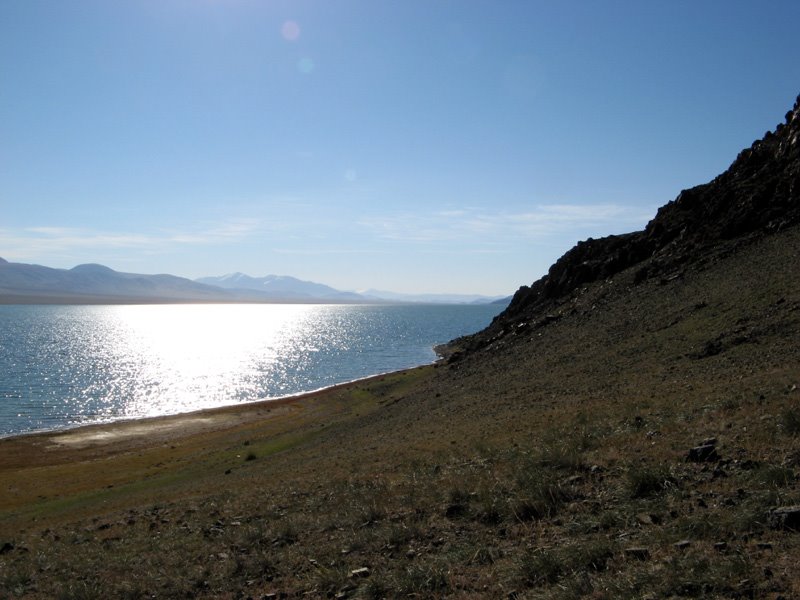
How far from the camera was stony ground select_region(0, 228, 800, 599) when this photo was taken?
8.82m

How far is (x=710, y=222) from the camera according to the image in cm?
5522

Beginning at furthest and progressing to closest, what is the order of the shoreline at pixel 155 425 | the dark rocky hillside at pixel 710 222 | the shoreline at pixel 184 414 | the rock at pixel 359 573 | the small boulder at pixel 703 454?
the shoreline at pixel 184 414
the shoreline at pixel 155 425
the dark rocky hillside at pixel 710 222
the small boulder at pixel 703 454
the rock at pixel 359 573

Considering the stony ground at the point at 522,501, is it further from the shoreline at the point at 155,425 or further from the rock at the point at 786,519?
the shoreline at the point at 155,425

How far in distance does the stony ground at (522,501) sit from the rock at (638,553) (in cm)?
3

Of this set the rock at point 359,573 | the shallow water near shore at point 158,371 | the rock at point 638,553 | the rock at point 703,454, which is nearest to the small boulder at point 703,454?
the rock at point 703,454

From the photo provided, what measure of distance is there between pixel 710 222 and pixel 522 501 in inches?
2096

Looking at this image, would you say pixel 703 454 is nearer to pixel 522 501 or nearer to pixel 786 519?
pixel 786 519

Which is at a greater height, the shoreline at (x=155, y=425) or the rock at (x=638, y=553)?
the rock at (x=638, y=553)

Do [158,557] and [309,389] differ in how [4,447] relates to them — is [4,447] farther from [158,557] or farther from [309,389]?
[158,557]

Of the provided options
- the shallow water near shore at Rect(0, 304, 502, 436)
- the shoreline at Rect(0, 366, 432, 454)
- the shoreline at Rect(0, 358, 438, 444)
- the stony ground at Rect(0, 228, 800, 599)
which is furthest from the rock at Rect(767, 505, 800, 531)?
the shallow water near shore at Rect(0, 304, 502, 436)

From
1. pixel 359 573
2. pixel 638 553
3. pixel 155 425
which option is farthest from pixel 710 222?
pixel 155 425

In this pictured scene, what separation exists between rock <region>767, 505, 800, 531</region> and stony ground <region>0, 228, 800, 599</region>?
0.03 metres

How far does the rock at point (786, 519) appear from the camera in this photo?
837cm

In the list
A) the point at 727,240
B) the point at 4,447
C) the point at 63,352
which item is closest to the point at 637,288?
the point at 727,240
